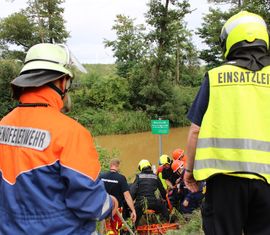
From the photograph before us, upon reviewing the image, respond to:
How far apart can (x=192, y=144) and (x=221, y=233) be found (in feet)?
1.78

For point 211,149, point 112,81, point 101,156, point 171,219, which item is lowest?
point 171,219

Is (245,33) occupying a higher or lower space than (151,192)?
higher

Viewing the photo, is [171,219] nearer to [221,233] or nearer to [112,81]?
[221,233]

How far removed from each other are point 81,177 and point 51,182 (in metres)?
0.16

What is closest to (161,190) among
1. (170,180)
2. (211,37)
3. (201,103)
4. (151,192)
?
(151,192)

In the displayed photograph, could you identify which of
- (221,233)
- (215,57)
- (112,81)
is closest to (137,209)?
(221,233)

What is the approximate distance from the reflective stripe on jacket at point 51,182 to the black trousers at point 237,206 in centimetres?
67

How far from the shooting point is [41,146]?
2250mm

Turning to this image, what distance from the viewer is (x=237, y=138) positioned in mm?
2539

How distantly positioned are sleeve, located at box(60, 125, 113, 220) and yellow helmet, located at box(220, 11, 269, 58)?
3.65ft

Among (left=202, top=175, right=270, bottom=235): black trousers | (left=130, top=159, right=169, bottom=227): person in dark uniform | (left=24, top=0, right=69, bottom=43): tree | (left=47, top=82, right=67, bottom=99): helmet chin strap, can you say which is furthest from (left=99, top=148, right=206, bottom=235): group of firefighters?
(left=24, top=0, right=69, bottom=43): tree

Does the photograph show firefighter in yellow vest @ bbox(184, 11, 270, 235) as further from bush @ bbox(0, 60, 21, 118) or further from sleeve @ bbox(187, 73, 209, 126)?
bush @ bbox(0, 60, 21, 118)

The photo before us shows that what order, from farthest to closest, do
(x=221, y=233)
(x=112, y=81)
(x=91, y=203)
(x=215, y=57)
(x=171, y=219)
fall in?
(x=215, y=57) → (x=112, y=81) → (x=171, y=219) → (x=221, y=233) → (x=91, y=203)

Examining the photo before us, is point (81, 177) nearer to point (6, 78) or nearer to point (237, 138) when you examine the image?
point (237, 138)
